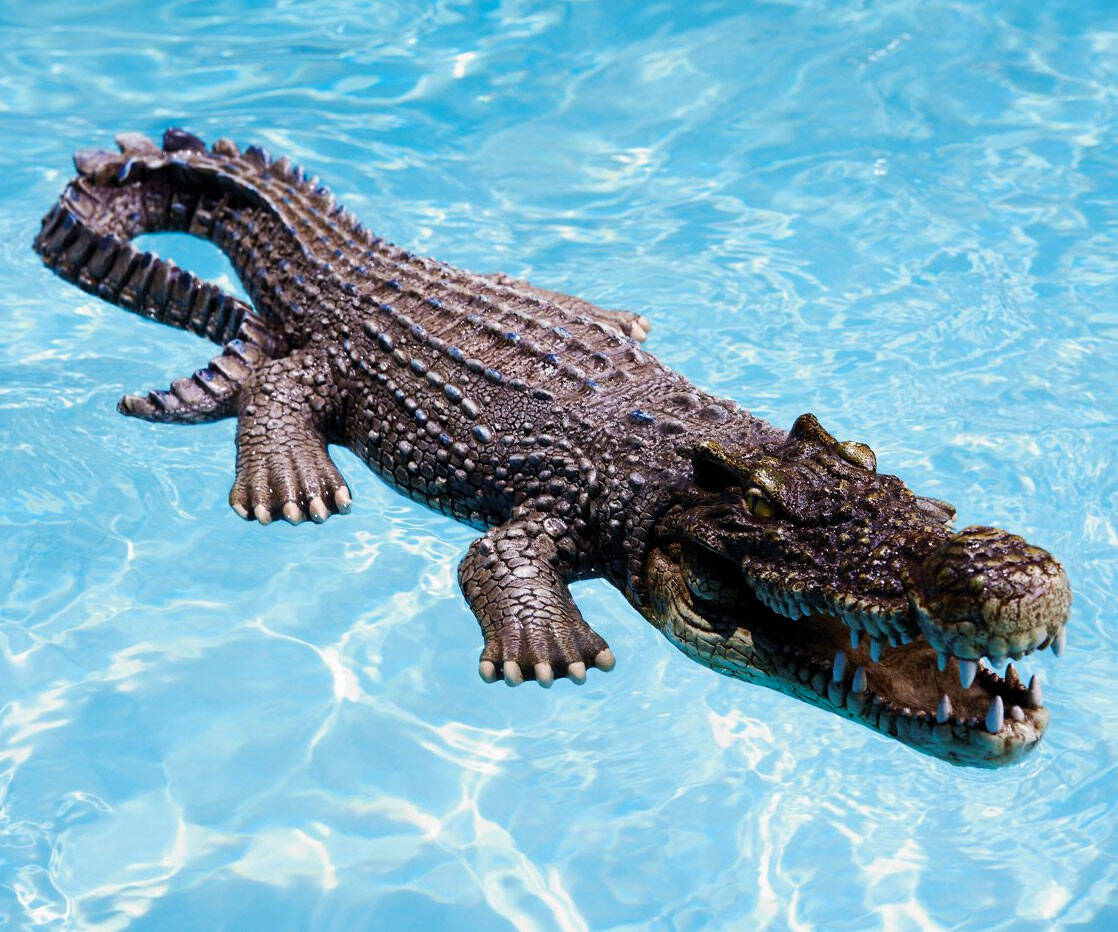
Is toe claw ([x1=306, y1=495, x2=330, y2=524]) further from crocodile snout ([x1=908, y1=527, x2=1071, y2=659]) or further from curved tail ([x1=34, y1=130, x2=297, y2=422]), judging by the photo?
crocodile snout ([x1=908, y1=527, x2=1071, y2=659])

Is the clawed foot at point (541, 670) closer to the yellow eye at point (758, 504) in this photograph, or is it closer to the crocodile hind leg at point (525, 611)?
the crocodile hind leg at point (525, 611)

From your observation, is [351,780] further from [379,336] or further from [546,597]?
[379,336]

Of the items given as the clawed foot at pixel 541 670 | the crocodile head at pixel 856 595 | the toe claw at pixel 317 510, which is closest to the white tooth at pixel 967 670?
the crocodile head at pixel 856 595

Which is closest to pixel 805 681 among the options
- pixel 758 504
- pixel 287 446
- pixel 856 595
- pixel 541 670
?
pixel 856 595

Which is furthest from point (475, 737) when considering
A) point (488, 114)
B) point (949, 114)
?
point (949, 114)

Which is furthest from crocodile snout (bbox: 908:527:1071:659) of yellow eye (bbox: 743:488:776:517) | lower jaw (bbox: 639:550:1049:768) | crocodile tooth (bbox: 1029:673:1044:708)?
yellow eye (bbox: 743:488:776:517)
